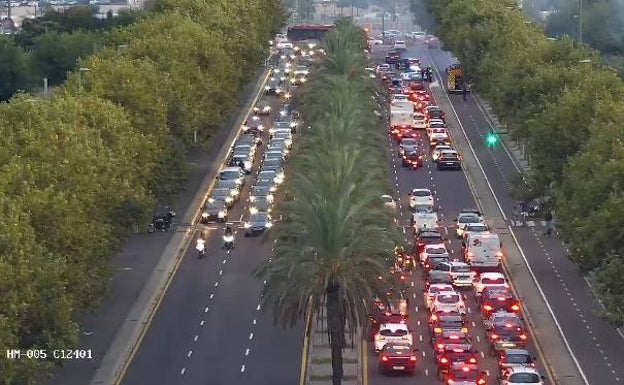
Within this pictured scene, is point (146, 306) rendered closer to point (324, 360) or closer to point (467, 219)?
point (324, 360)

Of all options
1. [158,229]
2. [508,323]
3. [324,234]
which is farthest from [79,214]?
[158,229]

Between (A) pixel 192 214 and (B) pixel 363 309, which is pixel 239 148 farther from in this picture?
(B) pixel 363 309

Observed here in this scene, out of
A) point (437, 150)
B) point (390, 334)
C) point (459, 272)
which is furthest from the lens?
point (437, 150)

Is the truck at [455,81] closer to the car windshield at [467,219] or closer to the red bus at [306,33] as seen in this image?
the red bus at [306,33]

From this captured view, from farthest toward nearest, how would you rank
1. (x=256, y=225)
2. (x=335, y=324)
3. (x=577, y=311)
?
(x=256, y=225)
(x=577, y=311)
(x=335, y=324)

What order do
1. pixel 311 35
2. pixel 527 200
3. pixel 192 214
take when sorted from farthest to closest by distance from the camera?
pixel 311 35 → pixel 192 214 → pixel 527 200

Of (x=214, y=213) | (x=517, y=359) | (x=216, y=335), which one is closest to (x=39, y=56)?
(x=214, y=213)

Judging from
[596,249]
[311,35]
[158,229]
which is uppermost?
[596,249]
